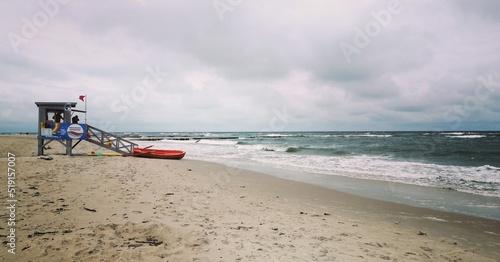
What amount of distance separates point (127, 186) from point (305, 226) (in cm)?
673

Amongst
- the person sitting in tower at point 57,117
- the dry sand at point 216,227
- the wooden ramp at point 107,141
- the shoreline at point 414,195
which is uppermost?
the person sitting in tower at point 57,117

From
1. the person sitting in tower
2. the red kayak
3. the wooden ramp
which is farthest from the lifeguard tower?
the red kayak

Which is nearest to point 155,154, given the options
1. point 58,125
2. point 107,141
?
point 107,141

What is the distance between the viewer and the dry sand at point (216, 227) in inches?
171

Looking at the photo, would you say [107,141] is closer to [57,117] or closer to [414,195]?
[57,117]

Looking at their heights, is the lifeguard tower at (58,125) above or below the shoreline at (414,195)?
above

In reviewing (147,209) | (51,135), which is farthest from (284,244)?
(51,135)

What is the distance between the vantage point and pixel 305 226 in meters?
6.06

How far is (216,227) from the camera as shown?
5590 mm

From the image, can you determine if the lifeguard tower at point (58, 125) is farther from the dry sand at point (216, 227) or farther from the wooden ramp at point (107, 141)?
the dry sand at point (216, 227)

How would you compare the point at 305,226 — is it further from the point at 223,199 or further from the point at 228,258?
the point at 223,199

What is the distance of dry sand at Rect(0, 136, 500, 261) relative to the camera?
4.33 m

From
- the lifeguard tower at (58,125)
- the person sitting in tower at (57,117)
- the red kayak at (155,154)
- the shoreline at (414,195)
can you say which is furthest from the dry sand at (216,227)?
the red kayak at (155,154)

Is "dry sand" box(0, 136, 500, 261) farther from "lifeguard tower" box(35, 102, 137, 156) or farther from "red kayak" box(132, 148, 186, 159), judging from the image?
"red kayak" box(132, 148, 186, 159)
